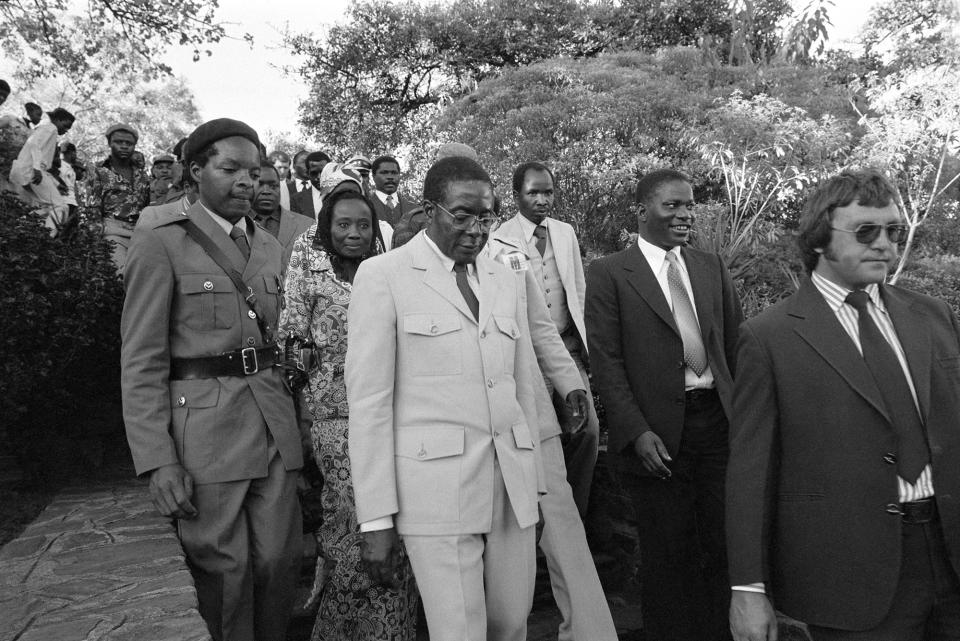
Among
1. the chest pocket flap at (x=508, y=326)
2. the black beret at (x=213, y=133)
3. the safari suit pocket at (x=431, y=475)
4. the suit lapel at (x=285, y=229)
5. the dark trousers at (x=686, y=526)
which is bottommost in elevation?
the dark trousers at (x=686, y=526)

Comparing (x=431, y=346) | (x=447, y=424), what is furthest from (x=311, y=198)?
(x=447, y=424)

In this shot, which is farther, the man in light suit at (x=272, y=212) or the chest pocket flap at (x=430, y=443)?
the man in light suit at (x=272, y=212)

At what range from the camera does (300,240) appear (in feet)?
13.9

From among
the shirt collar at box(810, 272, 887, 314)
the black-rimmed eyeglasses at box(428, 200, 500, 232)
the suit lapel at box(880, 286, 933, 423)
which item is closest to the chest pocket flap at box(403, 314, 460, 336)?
the black-rimmed eyeglasses at box(428, 200, 500, 232)

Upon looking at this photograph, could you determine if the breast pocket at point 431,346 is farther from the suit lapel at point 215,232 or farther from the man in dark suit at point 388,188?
the man in dark suit at point 388,188

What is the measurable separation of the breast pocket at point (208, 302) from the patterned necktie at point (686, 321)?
2171 millimetres

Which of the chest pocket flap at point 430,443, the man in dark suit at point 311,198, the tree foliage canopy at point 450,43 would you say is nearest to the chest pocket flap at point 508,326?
the chest pocket flap at point 430,443

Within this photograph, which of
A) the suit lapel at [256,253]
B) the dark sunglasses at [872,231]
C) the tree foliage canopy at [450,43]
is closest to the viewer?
the dark sunglasses at [872,231]

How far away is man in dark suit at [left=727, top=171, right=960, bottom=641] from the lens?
2486mm

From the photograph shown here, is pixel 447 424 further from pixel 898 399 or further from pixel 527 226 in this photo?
pixel 527 226

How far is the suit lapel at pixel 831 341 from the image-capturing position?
255 cm

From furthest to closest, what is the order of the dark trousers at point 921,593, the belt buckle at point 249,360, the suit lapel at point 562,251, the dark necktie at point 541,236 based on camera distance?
the dark necktie at point 541,236
the suit lapel at point 562,251
the belt buckle at point 249,360
the dark trousers at point 921,593

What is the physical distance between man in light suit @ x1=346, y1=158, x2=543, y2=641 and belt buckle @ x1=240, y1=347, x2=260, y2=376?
79 cm

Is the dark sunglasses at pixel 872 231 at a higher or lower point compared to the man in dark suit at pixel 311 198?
lower
